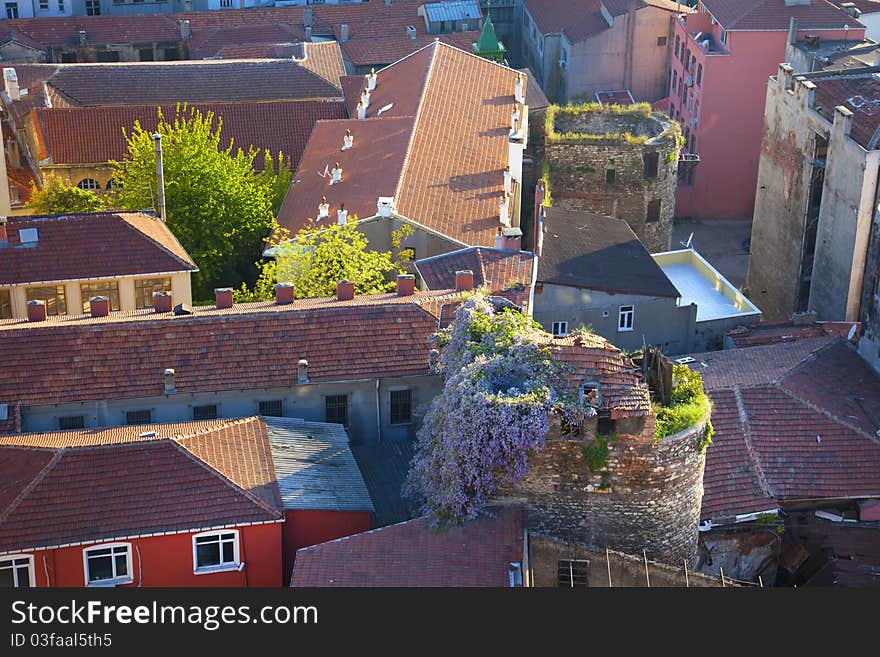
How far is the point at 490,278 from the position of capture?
141 ft

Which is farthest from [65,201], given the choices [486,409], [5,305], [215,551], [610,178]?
[486,409]

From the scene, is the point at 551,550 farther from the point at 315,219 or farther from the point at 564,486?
the point at 315,219

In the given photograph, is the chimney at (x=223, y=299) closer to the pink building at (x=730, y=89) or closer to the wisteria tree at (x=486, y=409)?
the wisteria tree at (x=486, y=409)

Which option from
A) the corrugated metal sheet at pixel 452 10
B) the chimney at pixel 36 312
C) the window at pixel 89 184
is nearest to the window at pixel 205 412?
the chimney at pixel 36 312

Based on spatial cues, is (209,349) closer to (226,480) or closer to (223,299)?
(223,299)

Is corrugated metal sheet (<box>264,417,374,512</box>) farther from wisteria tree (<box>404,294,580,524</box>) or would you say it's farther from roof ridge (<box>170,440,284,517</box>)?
wisteria tree (<box>404,294,580,524</box>)

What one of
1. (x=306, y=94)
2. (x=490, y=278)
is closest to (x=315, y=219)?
(x=490, y=278)

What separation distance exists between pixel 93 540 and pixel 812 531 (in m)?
18.1

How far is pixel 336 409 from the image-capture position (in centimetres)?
3941

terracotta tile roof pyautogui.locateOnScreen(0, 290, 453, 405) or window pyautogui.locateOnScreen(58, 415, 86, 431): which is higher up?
terracotta tile roof pyautogui.locateOnScreen(0, 290, 453, 405)

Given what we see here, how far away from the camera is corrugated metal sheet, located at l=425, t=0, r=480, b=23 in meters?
86.5

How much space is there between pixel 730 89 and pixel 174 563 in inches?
1883

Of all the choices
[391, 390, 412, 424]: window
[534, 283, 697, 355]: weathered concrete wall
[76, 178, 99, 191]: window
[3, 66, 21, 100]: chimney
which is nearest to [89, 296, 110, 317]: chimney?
[391, 390, 412, 424]: window

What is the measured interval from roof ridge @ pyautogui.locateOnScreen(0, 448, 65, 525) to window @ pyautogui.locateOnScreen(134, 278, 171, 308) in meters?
13.6
